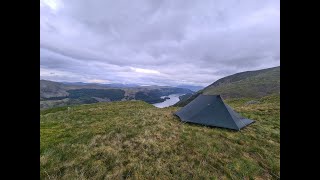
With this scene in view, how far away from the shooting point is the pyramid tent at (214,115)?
12.5m

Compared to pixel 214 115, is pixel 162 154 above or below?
below

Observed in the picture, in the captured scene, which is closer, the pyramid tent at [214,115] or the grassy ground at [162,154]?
the grassy ground at [162,154]

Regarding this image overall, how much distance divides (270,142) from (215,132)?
2.91m

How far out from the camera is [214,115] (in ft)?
43.4

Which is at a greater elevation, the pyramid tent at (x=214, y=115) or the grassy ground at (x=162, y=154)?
the pyramid tent at (x=214, y=115)

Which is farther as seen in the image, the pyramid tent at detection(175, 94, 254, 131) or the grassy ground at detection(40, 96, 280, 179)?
the pyramid tent at detection(175, 94, 254, 131)

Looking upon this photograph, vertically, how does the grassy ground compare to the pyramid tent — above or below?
below

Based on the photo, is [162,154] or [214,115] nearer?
[162,154]

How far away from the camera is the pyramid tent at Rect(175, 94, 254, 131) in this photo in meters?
12.5
